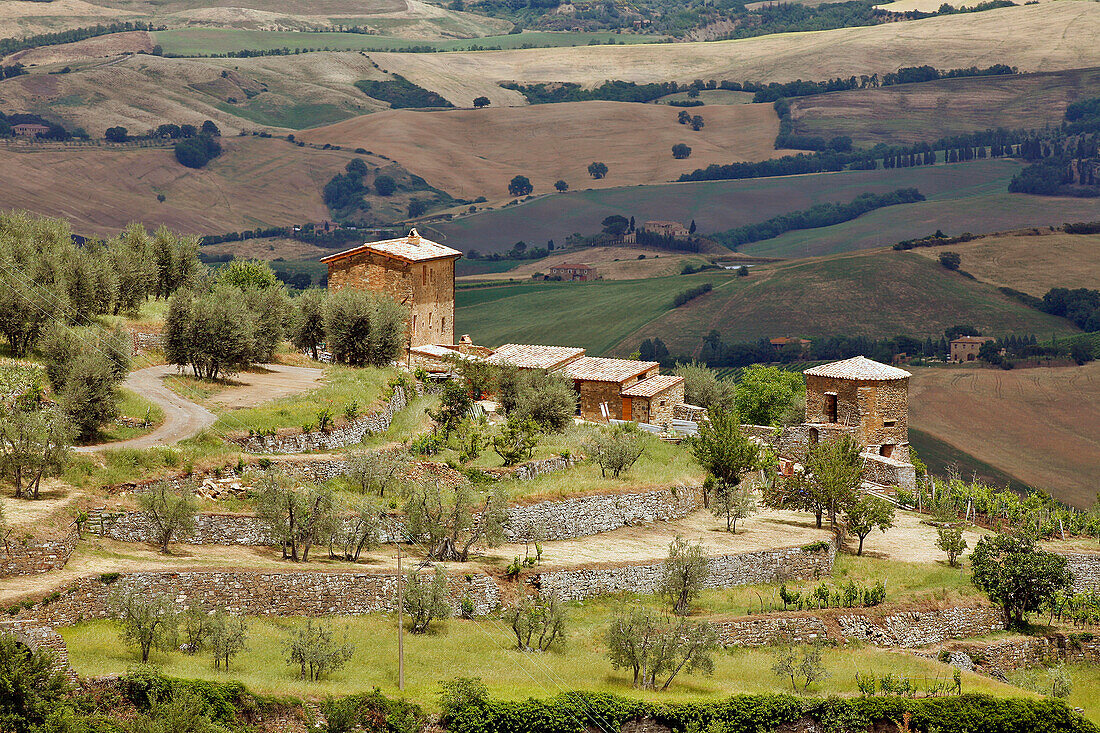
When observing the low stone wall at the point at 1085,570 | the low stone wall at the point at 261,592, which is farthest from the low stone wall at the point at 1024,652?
the low stone wall at the point at 261,592

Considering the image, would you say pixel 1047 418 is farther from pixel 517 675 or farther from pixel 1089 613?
pixel 517 675

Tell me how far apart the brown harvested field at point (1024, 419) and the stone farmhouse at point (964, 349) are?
7.23 metres

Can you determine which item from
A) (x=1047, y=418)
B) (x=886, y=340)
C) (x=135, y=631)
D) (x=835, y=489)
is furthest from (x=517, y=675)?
(x=886, y=340)

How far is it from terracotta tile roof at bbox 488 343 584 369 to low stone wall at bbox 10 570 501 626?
20.7m

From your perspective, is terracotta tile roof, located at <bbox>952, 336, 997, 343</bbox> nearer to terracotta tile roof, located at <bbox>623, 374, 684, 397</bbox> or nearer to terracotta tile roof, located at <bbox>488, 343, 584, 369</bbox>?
terracotta tile roof, located at <bbox>623, 374, 684, 397</bbox>

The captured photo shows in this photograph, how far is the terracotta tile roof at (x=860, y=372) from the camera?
2077 inches

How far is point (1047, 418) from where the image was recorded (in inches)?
5384

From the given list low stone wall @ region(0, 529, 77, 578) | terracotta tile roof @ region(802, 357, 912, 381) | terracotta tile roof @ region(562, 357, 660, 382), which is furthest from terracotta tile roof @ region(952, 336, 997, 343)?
low stone wall @ region(0, 529, 77, 578)

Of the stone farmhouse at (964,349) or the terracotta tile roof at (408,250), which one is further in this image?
the stone farmhouse at (964,349)

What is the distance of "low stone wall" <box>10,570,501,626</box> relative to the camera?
28.6 meters

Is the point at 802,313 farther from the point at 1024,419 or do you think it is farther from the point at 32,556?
the point at 32,556

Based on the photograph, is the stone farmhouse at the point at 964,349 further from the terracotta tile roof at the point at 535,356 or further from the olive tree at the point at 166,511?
the olive tree at the point at 166,511

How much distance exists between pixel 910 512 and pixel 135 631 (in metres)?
32.5

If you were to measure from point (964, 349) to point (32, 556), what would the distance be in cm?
14352
